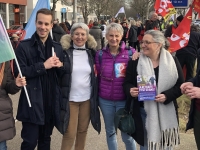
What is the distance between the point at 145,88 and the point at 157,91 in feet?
0.57

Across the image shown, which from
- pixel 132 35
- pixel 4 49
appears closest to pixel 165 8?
pixel 4 49

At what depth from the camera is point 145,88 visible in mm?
2826

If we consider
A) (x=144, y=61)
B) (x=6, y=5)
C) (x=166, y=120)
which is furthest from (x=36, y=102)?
(x=6, y=5)

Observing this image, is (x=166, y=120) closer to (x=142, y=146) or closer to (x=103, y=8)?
(x=142, y=146)

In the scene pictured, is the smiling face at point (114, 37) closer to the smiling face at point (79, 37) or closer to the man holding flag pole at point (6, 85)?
the smiling face at point (79, 37)

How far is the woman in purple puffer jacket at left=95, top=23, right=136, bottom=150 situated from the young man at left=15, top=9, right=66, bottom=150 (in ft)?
1.81

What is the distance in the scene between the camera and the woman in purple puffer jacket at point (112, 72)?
3.21 m

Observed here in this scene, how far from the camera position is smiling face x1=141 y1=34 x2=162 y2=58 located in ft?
9.56

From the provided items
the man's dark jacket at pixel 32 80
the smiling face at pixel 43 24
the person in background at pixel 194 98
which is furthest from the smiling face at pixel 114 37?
the person in background at pixel 194 98

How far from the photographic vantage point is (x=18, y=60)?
2.89 metres

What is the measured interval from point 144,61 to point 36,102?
4.12 ft

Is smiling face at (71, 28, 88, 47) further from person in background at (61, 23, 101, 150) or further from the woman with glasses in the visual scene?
the woman with glasses

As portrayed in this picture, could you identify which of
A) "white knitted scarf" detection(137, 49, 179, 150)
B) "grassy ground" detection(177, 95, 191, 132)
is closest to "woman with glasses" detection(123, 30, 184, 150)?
"white knitted scarf" detection(137, 49, 179, 150)

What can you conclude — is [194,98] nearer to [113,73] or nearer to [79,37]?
[113,73]
